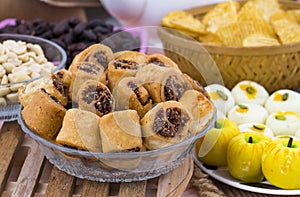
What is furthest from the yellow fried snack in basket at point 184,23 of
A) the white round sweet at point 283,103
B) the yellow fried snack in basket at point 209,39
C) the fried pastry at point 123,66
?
the fried pastry at point 123,66

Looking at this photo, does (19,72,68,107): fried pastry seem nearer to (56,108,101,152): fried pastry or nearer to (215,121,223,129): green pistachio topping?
(56,108,101,152): fried pastry

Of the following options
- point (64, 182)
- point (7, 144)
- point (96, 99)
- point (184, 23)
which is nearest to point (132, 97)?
point (96, 99)

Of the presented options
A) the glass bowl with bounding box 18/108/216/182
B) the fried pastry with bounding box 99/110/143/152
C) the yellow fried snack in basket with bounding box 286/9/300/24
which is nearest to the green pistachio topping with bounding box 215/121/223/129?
the glass bowl with bounding box 18/108/216/182

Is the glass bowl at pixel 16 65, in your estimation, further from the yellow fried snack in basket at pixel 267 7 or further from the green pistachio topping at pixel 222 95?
the yellow fried snack in basket at pixel 267 7

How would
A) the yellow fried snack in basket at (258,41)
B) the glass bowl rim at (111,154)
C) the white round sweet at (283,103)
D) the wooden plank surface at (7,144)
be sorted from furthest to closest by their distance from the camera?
the yellow fried snack in basket at (258,41)
the white round sweet at (283,103)
the wooden plank surface at (7,144)
the glass bowl rim at (111,154)

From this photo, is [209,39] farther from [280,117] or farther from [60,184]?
[60,184]

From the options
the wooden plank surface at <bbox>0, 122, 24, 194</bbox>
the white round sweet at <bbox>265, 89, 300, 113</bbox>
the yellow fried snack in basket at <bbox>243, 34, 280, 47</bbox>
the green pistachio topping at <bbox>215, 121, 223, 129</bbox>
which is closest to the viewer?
the wooden plank surface at <bbox>0, 122, 24, 194</bbox>
